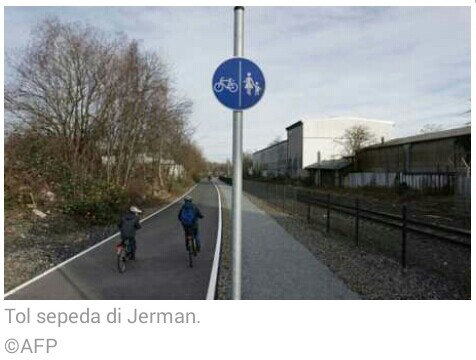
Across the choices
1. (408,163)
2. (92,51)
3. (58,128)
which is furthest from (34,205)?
(408,163)

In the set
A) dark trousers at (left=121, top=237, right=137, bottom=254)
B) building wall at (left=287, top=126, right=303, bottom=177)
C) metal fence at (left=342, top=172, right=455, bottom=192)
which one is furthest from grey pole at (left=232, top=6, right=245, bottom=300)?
building wall at (left=287, top=126, right=303, bottom=177)

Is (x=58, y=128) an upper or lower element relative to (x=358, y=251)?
upper

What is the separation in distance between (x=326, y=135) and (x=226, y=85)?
5627cm

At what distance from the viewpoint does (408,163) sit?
118ft

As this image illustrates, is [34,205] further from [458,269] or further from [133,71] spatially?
[458,269]

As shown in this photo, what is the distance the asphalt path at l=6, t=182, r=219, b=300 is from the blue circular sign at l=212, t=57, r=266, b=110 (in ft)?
10.6

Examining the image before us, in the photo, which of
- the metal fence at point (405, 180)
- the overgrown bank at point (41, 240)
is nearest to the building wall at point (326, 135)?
the metal fence at point (405, 180)

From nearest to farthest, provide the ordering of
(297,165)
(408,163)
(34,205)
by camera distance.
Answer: (34,205) → (408,163) → (297,165)

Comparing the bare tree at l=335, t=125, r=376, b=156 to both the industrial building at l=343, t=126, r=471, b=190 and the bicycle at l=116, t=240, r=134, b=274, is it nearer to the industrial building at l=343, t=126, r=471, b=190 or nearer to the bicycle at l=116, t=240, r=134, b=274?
the industrial building at l=343, t=126, r=471, b=190

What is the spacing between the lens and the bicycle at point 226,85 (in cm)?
372

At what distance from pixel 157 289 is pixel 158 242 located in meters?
4.92

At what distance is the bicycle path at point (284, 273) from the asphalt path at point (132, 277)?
788 mm

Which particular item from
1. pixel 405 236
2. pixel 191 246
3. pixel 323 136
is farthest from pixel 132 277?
pixel 323 136

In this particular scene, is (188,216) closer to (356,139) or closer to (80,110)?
(80,110)
